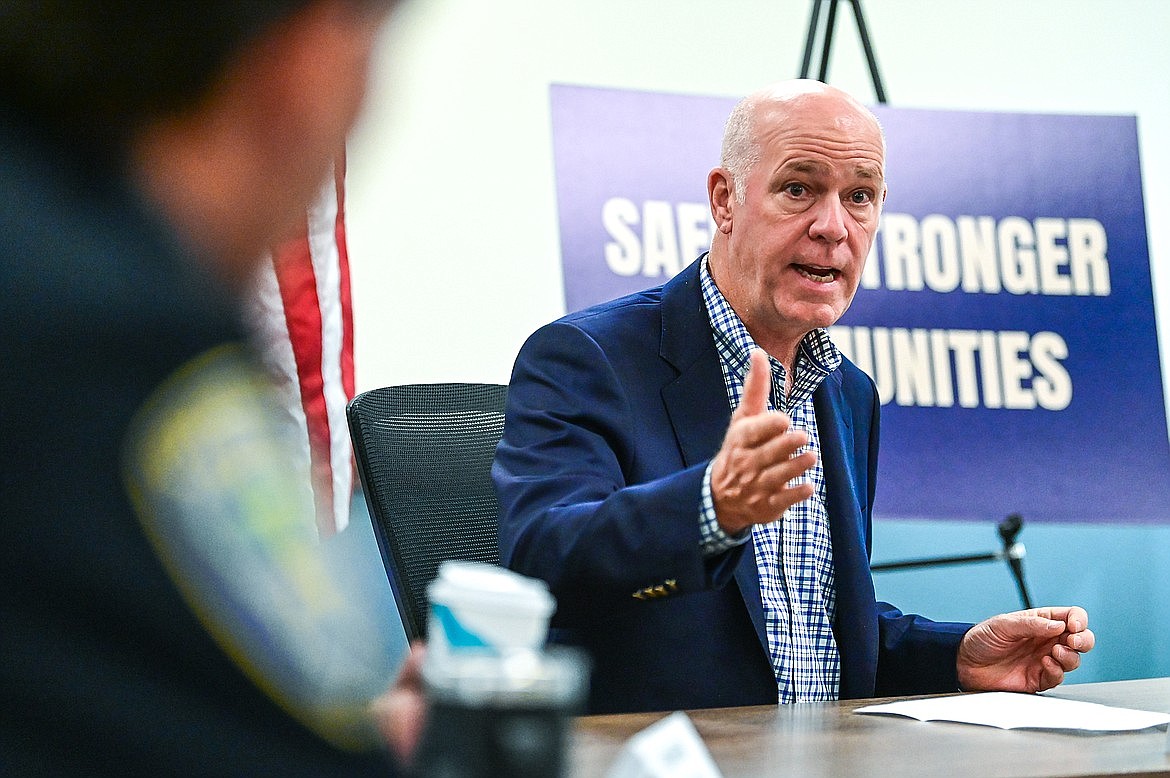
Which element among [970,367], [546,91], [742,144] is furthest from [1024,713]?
[546,91]

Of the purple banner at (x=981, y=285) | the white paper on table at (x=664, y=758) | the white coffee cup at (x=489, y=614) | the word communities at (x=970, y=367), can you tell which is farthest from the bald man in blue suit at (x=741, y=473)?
the word communities at (x=970, y=367)

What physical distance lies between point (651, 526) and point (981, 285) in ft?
7.45

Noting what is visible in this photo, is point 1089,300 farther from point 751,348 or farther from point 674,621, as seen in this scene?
point 674,621

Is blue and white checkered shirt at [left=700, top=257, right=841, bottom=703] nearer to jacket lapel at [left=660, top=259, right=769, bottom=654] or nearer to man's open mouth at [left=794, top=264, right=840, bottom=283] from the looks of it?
jacket lapel at [left=660, top=259, right=769, bottom=654]

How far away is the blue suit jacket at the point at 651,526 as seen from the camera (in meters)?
1.62

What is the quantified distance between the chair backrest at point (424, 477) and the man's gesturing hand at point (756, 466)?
1.98ft

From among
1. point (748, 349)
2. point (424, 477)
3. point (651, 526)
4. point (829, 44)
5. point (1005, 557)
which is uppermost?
point (829, 44)

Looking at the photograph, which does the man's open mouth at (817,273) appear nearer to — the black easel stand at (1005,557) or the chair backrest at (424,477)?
the chair backrest at (424,477)

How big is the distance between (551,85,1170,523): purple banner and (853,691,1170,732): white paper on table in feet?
5.67

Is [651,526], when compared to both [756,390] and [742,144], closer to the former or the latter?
[756,390]

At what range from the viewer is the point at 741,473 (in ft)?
4.88

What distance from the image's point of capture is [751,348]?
2039 millimetres

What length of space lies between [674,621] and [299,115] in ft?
4.23

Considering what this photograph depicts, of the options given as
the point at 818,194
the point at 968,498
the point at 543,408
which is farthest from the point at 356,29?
the point at 968,498
